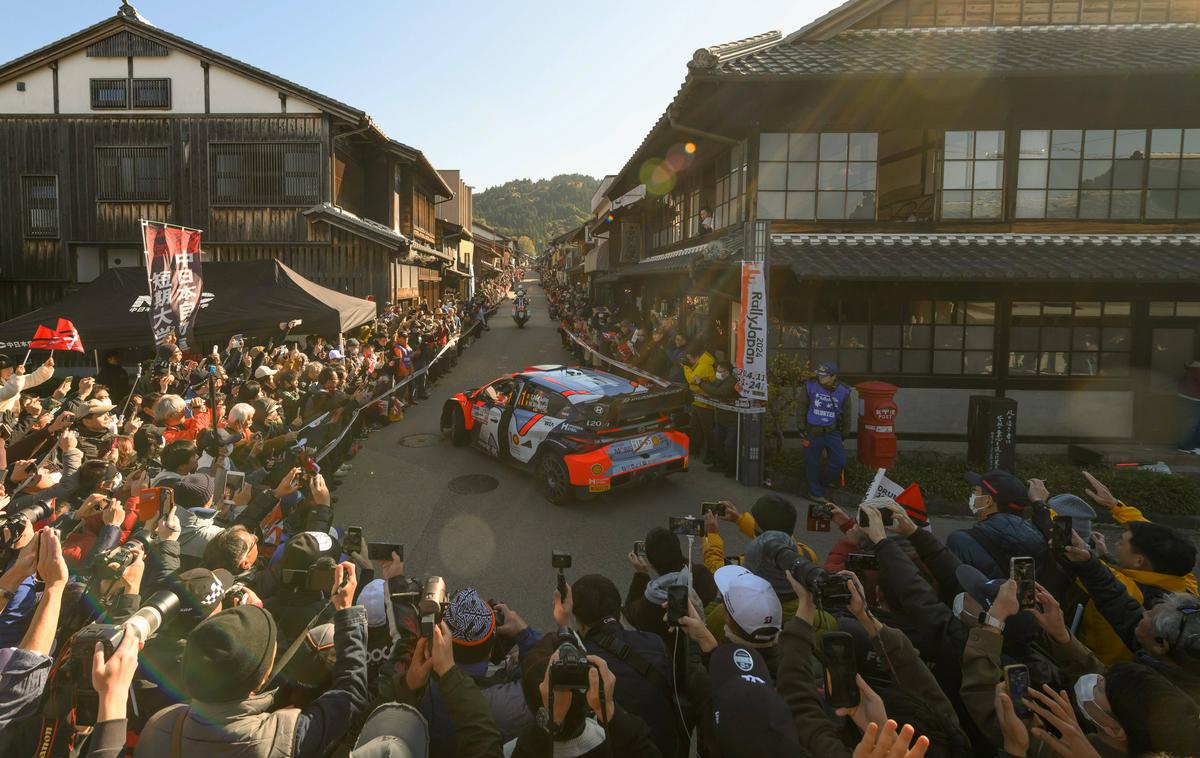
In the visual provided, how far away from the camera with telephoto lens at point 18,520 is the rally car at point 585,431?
527 cm

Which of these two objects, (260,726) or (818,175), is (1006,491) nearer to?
(260,726)

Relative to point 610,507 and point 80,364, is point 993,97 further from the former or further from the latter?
point 80,364

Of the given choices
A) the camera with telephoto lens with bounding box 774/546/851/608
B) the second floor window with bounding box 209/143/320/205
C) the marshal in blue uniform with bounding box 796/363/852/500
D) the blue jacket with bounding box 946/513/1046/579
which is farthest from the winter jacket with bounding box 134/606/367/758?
the second floor window with bounding box 209/143/320/205

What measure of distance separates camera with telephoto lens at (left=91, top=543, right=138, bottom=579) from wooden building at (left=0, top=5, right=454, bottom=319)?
16.6 meters

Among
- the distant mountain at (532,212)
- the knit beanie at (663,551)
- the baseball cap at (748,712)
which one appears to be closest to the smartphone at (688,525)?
the knit beanie at (663,551)

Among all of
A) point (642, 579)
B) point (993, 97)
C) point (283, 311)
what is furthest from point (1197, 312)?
point (283, 311)

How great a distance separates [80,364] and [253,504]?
1856cm

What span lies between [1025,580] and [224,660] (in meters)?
3.20

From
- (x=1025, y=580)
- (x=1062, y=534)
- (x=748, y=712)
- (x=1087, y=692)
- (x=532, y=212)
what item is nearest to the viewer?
(x=748, y=712)

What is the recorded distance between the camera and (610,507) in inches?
341

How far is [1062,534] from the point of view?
3387 mm

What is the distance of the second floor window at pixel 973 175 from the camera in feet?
37.7

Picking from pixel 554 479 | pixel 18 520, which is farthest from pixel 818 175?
pixel 18 520

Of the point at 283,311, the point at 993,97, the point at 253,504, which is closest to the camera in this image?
the point at 253,504
